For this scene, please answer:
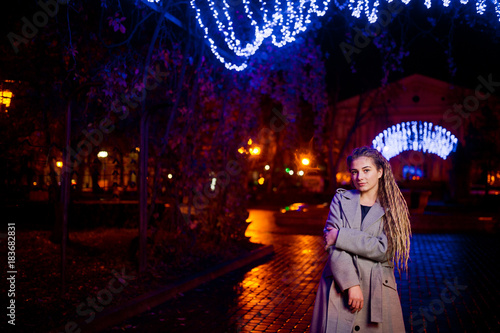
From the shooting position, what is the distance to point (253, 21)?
12984 mm

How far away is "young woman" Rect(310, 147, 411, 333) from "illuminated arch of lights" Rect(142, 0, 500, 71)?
28.2ft

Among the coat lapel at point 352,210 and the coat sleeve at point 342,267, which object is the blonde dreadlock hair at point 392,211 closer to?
the coat lapel at point 352,210

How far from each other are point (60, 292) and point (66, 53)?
16.7 ft

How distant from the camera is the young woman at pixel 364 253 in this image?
3.66m

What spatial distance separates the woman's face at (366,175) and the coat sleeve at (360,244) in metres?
0.39

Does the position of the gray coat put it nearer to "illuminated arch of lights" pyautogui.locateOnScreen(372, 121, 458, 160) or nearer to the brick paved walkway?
the brick paved walkway

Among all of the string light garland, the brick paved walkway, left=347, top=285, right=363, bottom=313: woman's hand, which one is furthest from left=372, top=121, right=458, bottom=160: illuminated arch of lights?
left=347, top=285, right=363, bottom=313: woman's hand

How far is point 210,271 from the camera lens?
32.5 feet

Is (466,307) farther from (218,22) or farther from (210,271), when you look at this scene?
(218,22)

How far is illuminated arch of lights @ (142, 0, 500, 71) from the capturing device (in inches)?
479

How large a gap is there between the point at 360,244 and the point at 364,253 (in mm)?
74

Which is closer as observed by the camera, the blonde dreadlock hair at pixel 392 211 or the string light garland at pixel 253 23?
the blonde dreadlock hair at pixel 392 211

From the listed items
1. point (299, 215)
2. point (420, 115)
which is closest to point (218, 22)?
point (299, 215)

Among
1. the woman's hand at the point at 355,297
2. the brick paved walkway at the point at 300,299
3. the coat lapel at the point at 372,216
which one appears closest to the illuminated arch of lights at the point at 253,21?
the brick paved walkway at the point at 300,299
